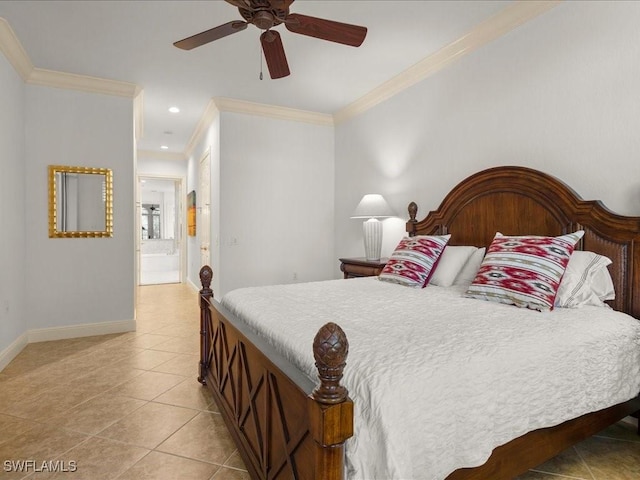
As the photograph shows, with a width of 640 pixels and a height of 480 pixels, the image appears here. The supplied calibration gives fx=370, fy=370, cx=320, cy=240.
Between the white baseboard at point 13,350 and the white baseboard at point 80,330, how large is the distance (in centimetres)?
10

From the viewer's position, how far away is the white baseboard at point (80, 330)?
3736 millimetres

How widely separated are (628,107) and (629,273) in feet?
3.16

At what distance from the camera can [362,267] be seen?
375cm

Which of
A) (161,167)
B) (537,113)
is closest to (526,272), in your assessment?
(537,113)

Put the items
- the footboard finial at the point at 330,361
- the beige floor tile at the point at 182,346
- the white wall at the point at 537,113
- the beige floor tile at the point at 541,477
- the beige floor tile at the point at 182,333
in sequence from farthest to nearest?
the beige floor tile at the point at 182,333 < the beige floor tile at the point at 182,346 < the white wall at the point at 537,113 < the beige floor tile at the point at 541,477 < the footboard finial at the point at 330,361

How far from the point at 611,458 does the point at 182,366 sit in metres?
2.89

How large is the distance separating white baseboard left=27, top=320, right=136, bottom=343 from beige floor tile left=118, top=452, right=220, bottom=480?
2.59 metres

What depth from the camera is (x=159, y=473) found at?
5.73 feet

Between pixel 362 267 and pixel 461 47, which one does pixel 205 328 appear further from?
pixel 461 47

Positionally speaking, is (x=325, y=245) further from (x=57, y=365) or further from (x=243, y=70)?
(x=57, y=365)

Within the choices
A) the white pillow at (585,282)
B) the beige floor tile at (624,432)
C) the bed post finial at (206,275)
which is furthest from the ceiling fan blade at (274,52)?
the beige floor tile at (624,432)

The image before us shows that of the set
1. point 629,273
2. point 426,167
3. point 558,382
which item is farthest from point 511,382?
point 426,167

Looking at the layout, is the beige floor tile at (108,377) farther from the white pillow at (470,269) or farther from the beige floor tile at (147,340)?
the white pillow at (470,269)

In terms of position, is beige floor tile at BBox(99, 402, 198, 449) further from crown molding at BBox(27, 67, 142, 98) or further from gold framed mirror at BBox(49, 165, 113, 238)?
crown molding at BBox(27, 67, 142, 98)
